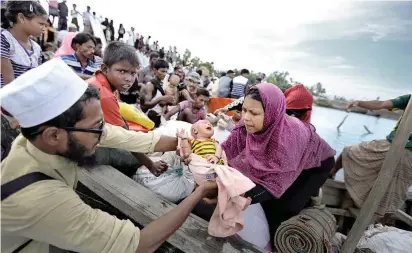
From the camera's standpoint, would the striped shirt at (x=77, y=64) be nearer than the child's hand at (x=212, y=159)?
No

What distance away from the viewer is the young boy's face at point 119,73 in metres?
2.31

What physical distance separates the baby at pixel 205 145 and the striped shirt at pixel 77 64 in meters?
2.66

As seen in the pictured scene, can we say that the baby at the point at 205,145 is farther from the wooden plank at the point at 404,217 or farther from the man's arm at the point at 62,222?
the wooden plank at the point at 404,217

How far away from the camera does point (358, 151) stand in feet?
10.8

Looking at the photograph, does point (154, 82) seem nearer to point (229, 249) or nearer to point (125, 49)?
point (125, 49)

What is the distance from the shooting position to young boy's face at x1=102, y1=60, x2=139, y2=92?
2.31m

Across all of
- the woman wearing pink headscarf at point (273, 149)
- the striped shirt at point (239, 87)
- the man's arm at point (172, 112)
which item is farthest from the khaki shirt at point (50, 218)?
the striped shirt at point (239, 87)

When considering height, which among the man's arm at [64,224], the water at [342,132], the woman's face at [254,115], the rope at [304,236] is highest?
the woman's face at [254,115]

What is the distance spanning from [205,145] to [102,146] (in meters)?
0.90

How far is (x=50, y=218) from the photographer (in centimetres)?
98

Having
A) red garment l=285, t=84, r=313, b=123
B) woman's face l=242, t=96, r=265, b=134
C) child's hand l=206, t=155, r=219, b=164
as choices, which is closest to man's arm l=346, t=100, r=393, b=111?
red garment l=285, t=84, r=313, b=123

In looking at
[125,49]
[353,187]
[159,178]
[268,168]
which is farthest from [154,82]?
[353,187]

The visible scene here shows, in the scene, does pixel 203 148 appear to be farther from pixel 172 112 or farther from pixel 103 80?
pixel 172 112

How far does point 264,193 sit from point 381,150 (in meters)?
2.03
